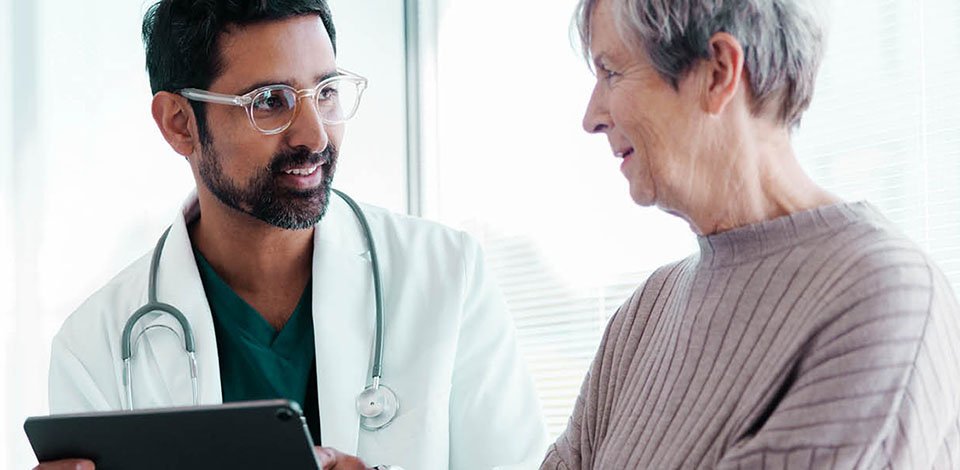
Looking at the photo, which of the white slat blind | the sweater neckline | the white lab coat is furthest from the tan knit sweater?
the white slat blind

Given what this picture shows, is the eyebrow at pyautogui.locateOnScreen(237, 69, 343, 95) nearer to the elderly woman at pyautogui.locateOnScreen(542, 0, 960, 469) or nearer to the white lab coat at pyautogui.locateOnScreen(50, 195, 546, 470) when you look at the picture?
the white lab coat at pyautogui.locateOnScreen(50, 195, 546, 470)

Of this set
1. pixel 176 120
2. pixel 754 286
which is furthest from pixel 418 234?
pixel 754 286

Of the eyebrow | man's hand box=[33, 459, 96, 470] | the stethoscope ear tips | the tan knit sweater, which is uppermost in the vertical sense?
the eyebrow

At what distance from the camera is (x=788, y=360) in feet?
3.29

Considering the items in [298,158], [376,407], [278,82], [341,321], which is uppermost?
[278,82]

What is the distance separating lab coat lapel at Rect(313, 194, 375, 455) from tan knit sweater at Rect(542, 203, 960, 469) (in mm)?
465

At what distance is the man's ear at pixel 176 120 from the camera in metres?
1.83

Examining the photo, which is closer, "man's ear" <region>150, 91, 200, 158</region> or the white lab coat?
the white lab coat

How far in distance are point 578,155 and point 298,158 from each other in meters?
0.88

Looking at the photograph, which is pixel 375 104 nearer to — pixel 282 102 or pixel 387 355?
pixel 282 102

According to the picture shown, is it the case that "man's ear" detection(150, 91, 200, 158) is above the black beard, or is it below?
above

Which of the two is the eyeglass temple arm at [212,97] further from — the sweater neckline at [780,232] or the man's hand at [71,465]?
the sweater neckline at [780,232]

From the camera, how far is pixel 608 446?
120cm

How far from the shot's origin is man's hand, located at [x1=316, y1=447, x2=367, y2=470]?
4.55 feet
